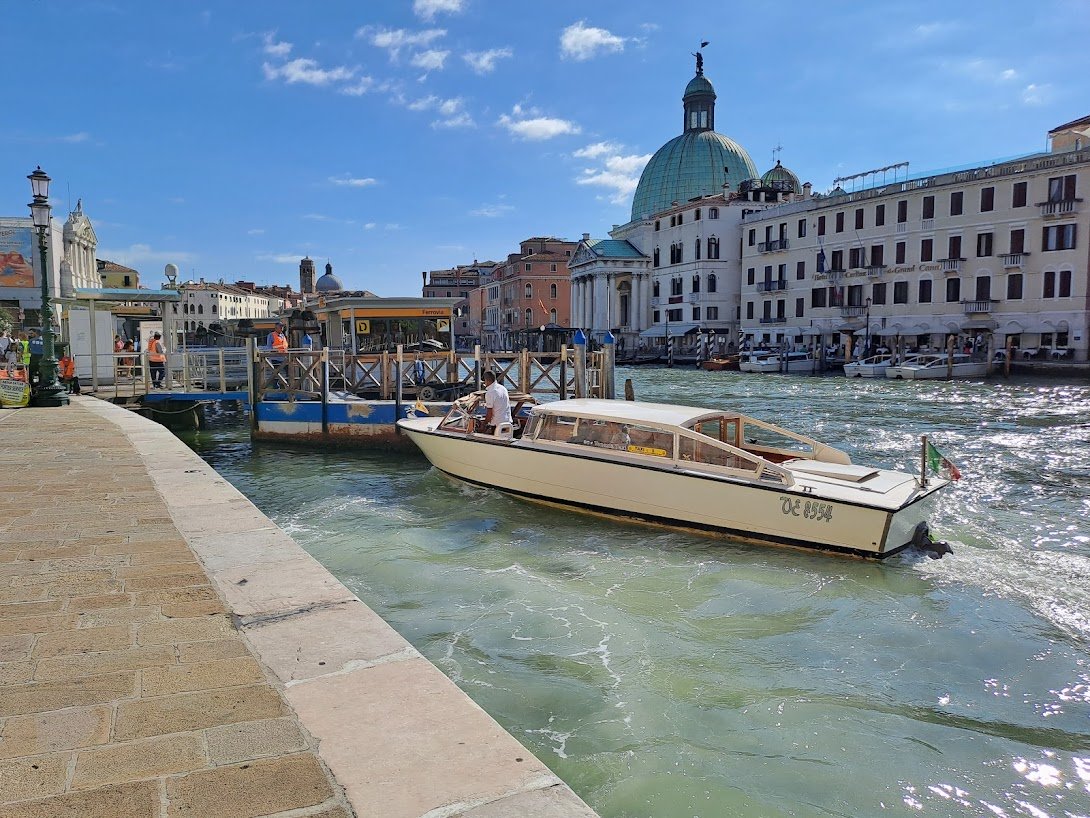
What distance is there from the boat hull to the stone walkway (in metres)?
5.53

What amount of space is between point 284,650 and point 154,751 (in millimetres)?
882

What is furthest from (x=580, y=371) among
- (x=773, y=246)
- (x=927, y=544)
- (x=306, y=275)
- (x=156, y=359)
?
(x=306, y=275)

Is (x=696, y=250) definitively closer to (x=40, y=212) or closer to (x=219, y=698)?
(x=40, y=212)

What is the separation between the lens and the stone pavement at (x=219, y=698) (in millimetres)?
2504

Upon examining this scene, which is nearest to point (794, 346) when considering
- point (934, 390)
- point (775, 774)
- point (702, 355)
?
point (702, 355)

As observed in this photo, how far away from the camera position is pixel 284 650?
3607 mm

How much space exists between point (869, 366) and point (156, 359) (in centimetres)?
3488

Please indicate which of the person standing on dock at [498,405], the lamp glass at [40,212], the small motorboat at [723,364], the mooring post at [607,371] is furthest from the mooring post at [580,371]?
the small motorboat at [723,364]

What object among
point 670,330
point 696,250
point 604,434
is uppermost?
point 696,250

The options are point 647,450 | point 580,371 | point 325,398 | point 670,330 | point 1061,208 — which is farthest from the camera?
point 670,330

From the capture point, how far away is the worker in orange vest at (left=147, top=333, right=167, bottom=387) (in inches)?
784

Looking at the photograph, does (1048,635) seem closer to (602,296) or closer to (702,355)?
(702,355)

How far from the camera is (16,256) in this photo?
197 ft

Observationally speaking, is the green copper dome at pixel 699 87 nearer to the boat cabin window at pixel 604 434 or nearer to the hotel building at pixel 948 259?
the hotel building at pixel 948 259
